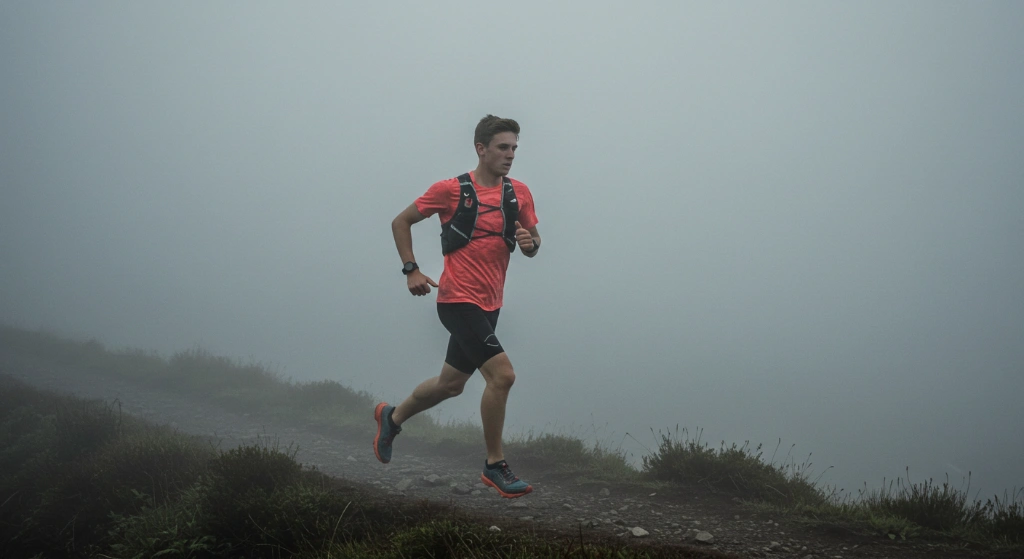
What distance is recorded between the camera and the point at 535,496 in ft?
20.1

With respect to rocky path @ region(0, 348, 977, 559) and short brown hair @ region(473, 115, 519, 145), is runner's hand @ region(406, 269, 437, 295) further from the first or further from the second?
rocky path @ region(0, 348, 977, 559)

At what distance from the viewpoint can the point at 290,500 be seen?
471 centimetres

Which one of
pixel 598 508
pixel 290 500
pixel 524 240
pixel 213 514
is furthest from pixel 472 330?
pixel 213 514

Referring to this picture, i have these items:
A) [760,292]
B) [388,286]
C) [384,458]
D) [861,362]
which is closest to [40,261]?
[388,286]

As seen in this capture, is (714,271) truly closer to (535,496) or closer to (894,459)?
(894,459)

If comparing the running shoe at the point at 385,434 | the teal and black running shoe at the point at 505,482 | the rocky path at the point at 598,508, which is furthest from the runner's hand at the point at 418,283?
the rocky path at the point at 598,508

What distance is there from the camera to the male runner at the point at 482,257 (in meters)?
4.88

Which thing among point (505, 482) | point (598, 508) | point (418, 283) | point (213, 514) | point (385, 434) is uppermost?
point (418, 283)

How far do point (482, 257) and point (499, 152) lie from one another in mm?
853

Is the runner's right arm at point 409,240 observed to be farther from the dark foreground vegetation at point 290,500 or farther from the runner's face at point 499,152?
the dark foreground vegetation at point 290,500

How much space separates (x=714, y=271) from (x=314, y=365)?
155202 mm

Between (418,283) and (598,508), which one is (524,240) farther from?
(598,508)

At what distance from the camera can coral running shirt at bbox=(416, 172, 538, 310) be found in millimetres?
4949

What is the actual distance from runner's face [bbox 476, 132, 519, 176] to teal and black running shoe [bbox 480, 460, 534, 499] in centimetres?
236
